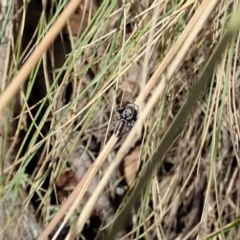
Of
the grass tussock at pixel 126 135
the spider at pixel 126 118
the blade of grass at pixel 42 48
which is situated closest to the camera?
the blade of grass at pixel 42 48

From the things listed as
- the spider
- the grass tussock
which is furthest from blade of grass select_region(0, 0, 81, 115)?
the grass tussock

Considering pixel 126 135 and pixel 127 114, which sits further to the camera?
pixel 126 135

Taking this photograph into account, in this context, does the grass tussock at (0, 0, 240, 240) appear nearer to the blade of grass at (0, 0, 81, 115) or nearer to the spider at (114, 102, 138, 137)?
the spider at (114, 102, 138, 137)

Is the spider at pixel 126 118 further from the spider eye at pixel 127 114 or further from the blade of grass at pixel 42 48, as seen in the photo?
the blade of grass at pixel 42 48

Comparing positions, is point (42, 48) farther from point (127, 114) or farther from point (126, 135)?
point (126, 135)

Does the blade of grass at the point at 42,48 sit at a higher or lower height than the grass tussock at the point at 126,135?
higher

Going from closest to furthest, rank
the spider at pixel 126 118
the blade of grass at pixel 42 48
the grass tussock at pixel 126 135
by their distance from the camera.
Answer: the blade of grass at pixel 42 48, the spider at pixel 126 118, the grass tussock at pixel 126 135

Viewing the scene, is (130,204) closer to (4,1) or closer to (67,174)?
(4,1)

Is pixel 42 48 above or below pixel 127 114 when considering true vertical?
above

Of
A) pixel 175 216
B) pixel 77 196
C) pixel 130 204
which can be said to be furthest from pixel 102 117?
pixel 130 204

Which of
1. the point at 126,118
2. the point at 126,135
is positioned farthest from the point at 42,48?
the point at 126,135

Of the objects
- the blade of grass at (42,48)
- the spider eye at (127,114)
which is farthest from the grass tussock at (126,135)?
the blade of grass at (42,48)
